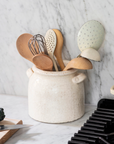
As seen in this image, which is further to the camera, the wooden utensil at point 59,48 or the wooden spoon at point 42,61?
the wooden utensil at point 59,48

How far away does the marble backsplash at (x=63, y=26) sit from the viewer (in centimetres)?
81

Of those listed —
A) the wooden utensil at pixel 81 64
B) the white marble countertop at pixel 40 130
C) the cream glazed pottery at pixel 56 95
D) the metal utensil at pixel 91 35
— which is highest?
the metal utensil at pixel 91 35

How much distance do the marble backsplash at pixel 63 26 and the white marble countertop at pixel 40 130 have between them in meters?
0.13

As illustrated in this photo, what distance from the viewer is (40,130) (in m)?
0.74

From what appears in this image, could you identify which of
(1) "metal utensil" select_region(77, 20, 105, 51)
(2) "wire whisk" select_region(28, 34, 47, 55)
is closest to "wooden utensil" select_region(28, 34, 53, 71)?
(2) "wire whisk" select_region(28, 34, 47, 55)

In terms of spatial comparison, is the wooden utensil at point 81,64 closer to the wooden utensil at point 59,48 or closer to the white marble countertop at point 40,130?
the wooden utensil at point 59,48

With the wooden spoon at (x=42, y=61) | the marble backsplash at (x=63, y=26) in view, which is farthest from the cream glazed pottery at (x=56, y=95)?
the marble backsplash at (x=63, y=26)

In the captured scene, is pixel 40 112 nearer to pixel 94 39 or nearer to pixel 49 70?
pixel 49 70

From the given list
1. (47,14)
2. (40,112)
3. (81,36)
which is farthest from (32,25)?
(40,112)

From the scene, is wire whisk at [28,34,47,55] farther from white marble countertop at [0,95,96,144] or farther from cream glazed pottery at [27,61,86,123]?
white marble countertop at [0,95,96,144]

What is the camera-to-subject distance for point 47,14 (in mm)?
877

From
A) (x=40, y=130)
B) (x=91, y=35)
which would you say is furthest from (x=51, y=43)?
(x=40, y=130)

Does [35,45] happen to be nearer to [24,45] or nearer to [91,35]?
[24,45]

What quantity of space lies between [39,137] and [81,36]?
1.28ft
